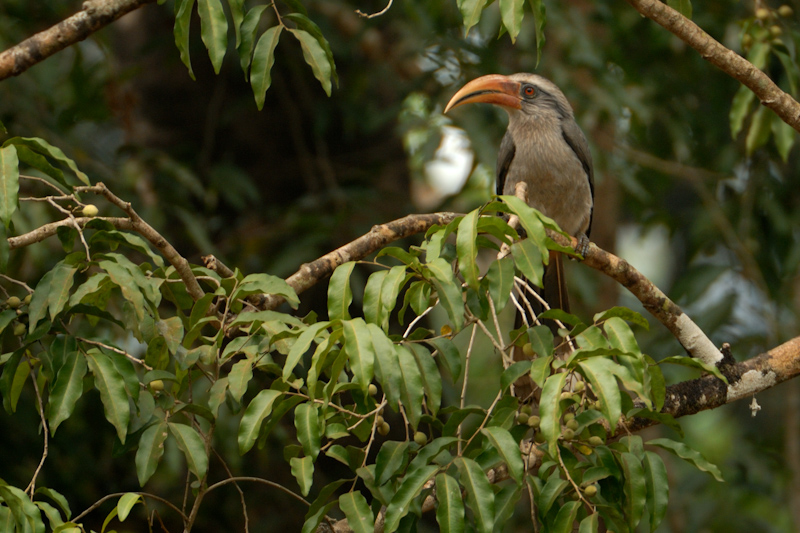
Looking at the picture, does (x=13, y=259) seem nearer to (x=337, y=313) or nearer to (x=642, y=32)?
(x=337, y=313)

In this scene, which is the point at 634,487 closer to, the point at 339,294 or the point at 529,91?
the point at 339,294

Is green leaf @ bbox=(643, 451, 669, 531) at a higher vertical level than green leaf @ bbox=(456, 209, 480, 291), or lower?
lower

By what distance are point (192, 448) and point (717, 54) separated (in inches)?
71.2

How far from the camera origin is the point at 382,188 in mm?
5195

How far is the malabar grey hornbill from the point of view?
3.71m

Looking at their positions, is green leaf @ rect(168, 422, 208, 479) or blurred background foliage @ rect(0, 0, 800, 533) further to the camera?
blurred background foliage @ rect(0, 0, 800, 533)

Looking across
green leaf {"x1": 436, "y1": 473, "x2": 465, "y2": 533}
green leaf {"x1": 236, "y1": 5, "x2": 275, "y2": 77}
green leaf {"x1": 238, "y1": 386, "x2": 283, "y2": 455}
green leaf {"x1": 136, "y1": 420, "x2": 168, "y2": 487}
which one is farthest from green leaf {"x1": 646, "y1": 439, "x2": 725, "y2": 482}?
green leaf {"x1": 236, "y1": 5, "x2": 275, "y2": 77}

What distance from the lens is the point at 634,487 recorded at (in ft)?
5.36

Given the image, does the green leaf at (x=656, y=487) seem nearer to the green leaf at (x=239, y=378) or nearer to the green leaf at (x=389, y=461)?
the green leaf at (x=389, y=461)

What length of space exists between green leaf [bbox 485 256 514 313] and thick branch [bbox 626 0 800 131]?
3.50ft

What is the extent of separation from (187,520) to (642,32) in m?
4.41

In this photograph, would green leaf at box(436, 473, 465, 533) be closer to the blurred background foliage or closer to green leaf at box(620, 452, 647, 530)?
green leaf at box(620, 452, 647, 530)

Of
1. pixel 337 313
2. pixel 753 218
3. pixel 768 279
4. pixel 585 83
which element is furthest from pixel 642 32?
pixel 337 313

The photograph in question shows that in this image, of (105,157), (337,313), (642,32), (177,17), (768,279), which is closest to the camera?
(337,313)
